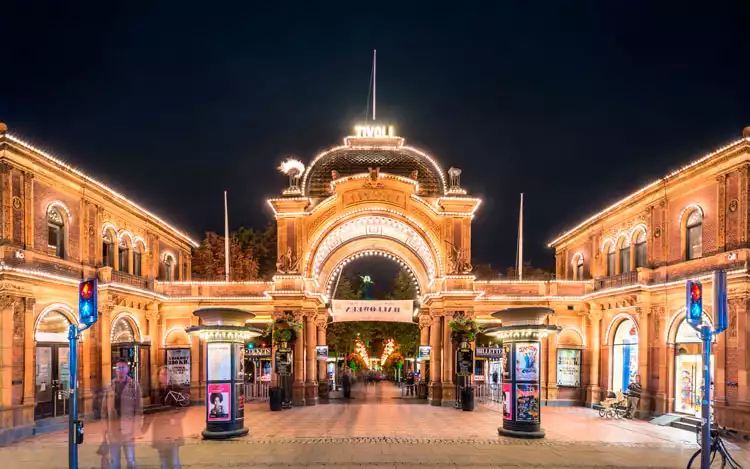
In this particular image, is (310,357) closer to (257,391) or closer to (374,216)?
(257,391)

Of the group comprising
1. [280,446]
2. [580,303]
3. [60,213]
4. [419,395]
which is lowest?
[419,395]

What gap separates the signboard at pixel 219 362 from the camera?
1825 cm

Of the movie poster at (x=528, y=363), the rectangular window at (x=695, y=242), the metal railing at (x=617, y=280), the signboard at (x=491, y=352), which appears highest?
the rectangular window at (x=695, y=242)

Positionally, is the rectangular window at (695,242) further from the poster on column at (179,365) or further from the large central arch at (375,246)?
A: the poster on column at (179,365)

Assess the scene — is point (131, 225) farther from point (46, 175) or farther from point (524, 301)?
point (524, 301)

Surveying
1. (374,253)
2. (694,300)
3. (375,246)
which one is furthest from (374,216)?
(694,300)

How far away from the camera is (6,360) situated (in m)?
19.0

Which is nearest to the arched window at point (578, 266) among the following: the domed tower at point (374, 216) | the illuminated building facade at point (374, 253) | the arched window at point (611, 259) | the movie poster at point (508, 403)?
the illuminated building facade at point (374, 253)

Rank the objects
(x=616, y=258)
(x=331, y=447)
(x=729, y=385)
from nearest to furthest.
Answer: (x=331, y=447), (x=729, y=385), (x=616, y=258)

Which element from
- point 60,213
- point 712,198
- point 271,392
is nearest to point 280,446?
point 271,392

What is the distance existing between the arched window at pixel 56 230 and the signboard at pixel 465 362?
16.1 meters

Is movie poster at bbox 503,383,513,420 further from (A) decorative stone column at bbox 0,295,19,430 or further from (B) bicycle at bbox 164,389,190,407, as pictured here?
(B) bicycle at bbox 164,389,190,407

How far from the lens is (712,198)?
2173 centimetres

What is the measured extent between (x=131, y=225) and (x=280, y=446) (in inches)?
616
